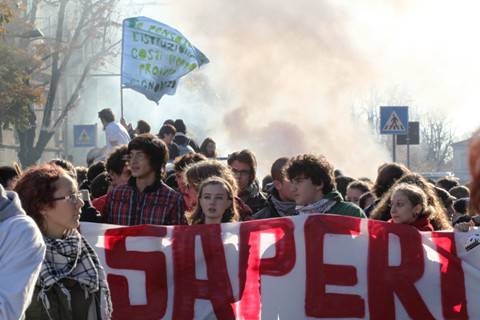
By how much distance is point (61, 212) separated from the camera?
560 centimetres

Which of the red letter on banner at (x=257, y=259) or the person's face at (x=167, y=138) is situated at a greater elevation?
the person's face at (x=167, y=138)

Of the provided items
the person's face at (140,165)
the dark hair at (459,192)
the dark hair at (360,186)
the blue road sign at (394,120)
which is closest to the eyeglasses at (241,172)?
the person's face at (140,165)

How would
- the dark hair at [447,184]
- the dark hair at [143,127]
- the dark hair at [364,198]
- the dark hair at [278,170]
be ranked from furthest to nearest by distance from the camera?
the dark hair at [143,127] < the dark hair at [447,184] < the dark hair at [364,198] < the dark hair at [278,170]

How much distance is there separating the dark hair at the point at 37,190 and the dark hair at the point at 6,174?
320 cm

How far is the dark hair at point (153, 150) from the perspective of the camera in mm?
8430

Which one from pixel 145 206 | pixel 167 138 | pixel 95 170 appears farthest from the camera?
pixel 167 138

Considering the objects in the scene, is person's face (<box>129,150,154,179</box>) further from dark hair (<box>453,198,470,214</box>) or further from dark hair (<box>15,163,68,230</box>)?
dark hair (<box>453,198,470,214</box>)

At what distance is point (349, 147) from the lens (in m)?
50.7

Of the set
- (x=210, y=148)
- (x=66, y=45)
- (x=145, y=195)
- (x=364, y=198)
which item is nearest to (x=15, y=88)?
(x=66, y=45)

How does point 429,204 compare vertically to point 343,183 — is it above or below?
below

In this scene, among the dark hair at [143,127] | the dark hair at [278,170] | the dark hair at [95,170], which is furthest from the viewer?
the dark hair at [143,127]

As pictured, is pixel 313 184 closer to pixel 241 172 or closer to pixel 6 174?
pixel 241 172

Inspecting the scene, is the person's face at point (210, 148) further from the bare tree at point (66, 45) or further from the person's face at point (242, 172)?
the bare tree at point (66, 45)

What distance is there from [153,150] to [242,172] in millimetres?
1467
